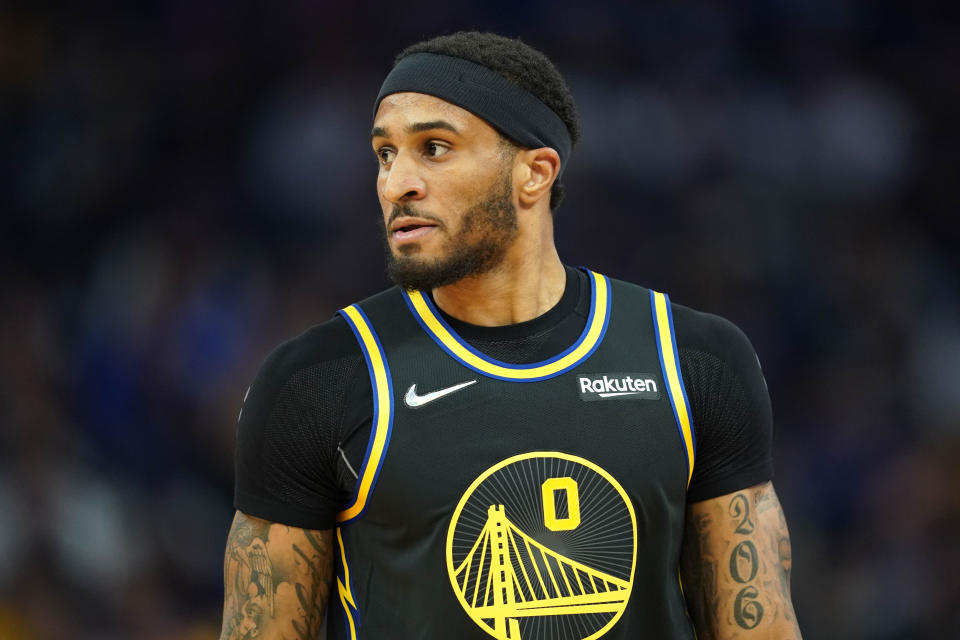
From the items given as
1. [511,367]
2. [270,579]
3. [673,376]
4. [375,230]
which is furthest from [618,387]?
[375,230]

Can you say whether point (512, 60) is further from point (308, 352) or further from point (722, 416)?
point (722, 416)

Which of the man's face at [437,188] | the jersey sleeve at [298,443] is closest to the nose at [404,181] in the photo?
the man's face at [437,188]

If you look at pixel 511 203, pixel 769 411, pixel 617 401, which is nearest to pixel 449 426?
pixel 617 401

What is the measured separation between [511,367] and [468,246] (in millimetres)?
342

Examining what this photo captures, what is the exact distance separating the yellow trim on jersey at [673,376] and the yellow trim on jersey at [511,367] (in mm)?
153

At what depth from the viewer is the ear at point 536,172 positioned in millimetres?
3338

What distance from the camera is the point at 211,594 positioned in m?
6.88

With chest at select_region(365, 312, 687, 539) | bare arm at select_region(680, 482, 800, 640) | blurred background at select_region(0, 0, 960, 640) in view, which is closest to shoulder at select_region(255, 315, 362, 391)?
chest at select_region(365, 312, 687, 539)

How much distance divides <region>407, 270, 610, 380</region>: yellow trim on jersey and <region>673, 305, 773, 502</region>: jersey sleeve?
0.22 m

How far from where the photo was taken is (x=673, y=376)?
3.21m

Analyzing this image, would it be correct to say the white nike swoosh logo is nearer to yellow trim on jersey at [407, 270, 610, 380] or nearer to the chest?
the chest

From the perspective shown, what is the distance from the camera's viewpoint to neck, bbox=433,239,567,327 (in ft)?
10.9

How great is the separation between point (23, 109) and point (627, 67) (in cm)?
381

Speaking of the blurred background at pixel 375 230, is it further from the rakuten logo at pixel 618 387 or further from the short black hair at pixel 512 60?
the rakuten logo at pixel 618 387
